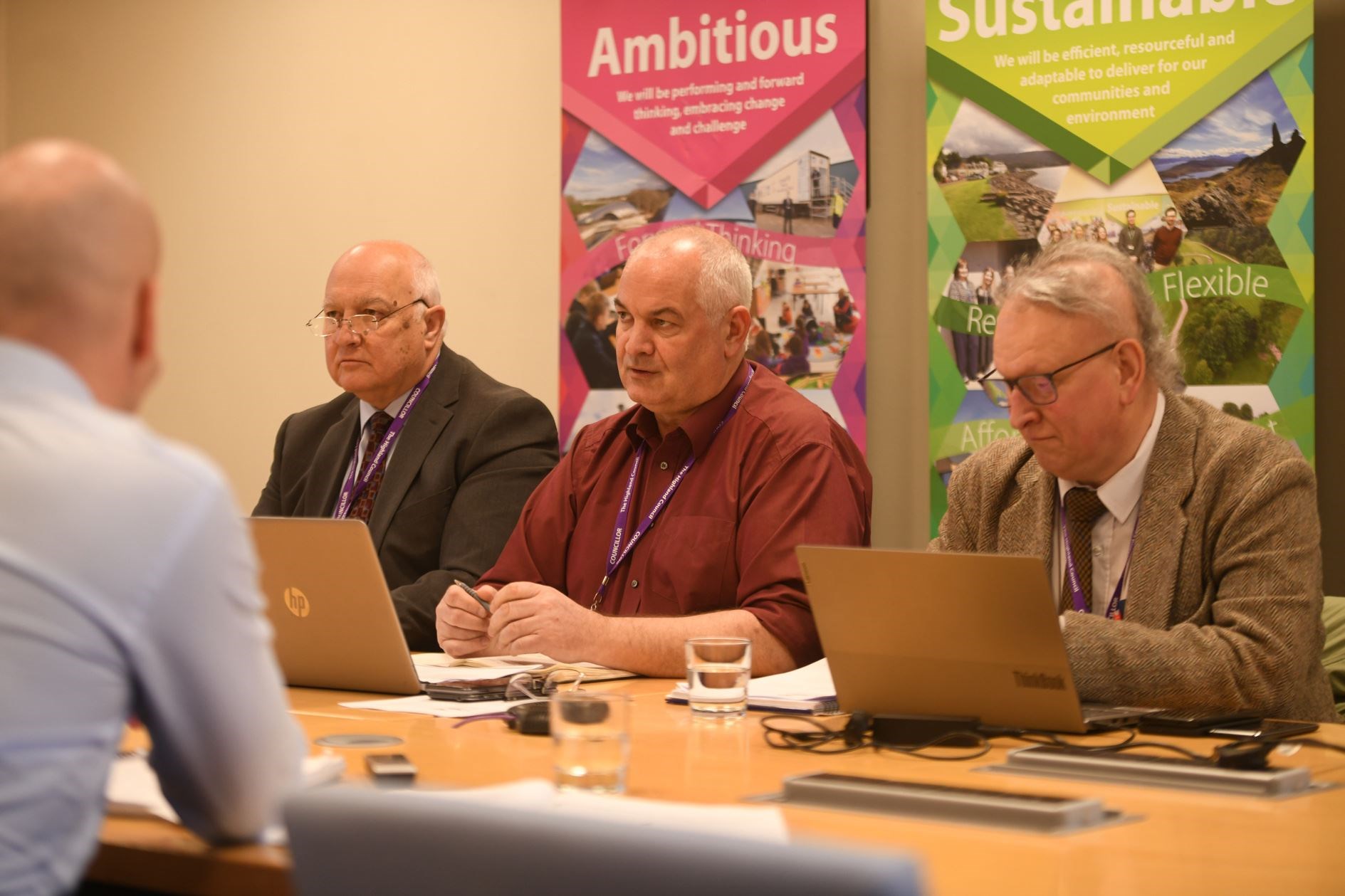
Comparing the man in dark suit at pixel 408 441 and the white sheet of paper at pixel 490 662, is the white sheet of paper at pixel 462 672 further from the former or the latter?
the man in dark suit at pixel 408 441

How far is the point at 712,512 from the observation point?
291 cm

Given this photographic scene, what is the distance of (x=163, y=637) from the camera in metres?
1.12

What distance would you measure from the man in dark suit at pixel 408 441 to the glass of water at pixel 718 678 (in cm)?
128

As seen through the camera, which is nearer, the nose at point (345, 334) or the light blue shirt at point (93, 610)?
the light blue shirt at point (93, 610)

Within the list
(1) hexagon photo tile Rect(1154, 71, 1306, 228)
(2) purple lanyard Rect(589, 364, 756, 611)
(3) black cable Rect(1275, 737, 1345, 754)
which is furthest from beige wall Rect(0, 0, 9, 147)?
(3) black cable Rect(1275, 737, 1345, 754)

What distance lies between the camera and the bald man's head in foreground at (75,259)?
1123mm

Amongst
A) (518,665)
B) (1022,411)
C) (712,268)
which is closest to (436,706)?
(518,665)

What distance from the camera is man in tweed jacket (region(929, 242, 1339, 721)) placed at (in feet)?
6.82

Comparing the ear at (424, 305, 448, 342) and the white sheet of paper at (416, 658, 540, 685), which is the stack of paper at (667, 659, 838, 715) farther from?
the ear at (424, 305, 448, 342)

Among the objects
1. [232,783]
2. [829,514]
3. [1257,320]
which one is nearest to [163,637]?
[232,783]

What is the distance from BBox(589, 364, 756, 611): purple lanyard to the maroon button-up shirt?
0.04 ft

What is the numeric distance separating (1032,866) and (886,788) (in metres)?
0.26

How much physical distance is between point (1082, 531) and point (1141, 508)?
0.13m

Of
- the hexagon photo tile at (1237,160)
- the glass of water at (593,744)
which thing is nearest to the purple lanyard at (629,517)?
the hexagon photo tile at (1237,160)
